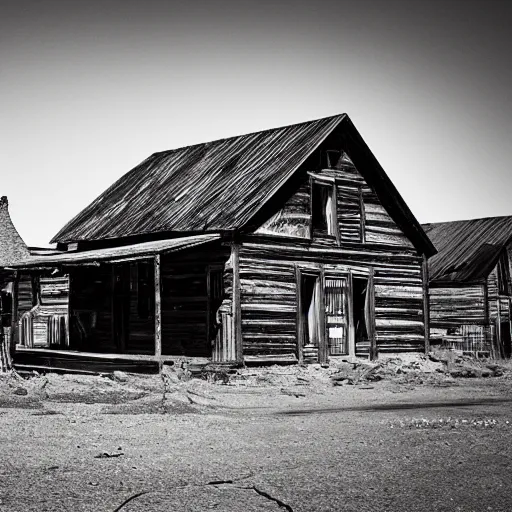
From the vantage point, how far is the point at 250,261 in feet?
66.3

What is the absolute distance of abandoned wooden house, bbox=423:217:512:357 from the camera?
34.1 meters

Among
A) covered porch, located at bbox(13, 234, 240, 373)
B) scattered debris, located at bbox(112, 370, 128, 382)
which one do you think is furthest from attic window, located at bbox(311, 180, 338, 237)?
scattered debris, located at bbox(112, 370, 128, 382)

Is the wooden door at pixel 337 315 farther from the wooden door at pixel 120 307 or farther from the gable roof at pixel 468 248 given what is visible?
the gable roof at pixel 468 248

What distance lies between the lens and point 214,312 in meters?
20.5

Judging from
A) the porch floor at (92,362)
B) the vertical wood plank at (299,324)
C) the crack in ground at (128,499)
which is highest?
the vertical wood plank at (299,324)

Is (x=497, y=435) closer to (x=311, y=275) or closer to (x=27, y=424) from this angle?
(x=27, y=424)

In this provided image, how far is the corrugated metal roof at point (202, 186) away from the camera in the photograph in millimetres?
20797

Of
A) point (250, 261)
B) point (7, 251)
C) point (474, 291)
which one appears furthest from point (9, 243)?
point (250, 261)

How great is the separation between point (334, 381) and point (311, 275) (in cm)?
380

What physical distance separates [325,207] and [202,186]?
3276mm

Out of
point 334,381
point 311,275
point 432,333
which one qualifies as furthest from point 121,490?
point 432,333

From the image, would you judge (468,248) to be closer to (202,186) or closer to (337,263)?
(337,263)

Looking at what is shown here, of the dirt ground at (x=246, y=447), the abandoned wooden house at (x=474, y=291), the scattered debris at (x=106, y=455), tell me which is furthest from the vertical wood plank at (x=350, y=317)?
the scattered debris at (x=106, y=455)

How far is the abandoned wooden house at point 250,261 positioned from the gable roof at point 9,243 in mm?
16557
